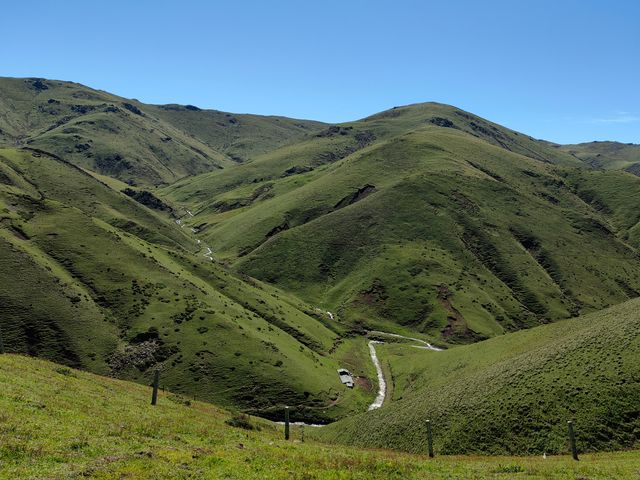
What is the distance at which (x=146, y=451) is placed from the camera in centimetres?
2225

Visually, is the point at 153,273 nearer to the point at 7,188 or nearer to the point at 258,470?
the point at 7,188

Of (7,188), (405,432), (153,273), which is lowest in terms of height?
(405,432)

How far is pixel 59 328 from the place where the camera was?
90.5 m

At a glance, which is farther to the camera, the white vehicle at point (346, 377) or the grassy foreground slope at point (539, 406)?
the white vehicle at point (346, 377)

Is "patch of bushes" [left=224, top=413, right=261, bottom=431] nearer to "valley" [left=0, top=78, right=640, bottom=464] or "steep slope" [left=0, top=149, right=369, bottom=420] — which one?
"valley" [left=0, top=78, right=640, bottom=464]

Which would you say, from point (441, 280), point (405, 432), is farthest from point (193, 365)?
point (441, 280)

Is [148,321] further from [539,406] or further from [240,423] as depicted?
[539,406]

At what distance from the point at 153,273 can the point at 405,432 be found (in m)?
83.1

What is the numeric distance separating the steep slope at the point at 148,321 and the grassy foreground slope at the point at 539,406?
85.3ft

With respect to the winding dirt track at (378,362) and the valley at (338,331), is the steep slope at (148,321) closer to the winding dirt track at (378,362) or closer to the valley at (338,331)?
the valley at (338,331)

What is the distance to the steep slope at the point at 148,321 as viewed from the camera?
283 feet

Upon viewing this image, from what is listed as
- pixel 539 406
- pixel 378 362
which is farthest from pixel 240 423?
pixel 378 362

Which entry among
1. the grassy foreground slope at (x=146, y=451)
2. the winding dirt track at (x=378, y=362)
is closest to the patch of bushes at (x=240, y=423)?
the grassy foreground slope at (x=146, y=451)

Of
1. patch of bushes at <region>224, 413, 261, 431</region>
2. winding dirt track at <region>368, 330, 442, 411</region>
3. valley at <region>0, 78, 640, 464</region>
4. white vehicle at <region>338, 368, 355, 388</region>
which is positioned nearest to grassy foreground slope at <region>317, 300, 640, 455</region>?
valley at <region>0, 78, 640, 464</region>
